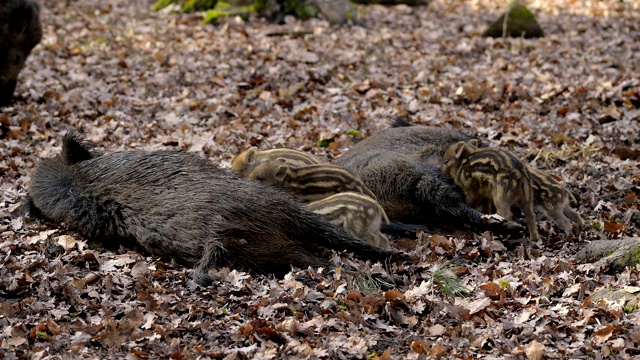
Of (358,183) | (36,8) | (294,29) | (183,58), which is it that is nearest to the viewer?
(358,183)

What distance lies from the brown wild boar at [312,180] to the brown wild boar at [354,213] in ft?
0.96

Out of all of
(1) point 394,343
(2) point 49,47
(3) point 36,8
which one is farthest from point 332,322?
(2) point 49,47

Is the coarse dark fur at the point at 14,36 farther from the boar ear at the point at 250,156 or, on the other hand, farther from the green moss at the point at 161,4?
the green moss at the point at 161,4

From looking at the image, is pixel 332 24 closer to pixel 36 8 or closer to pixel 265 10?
pixel 265 10

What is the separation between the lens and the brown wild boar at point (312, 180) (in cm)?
684

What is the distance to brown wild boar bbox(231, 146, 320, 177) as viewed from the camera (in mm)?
7421

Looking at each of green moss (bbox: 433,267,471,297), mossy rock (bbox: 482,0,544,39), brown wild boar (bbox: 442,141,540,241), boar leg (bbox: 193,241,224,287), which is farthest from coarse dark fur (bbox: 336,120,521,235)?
mossy rock (bbox: 482,0,544,39)

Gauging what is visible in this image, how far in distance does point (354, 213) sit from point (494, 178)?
171cm

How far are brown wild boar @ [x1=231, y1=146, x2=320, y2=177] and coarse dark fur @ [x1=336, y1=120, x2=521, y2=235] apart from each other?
0.59m

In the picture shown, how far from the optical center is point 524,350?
15.4 feet

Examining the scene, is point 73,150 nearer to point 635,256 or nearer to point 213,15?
point 635,256

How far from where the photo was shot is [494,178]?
23.7 ft

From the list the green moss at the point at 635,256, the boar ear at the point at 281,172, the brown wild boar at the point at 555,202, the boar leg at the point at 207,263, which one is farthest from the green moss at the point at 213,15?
the green moss at the point at 635,256

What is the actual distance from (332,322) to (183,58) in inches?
369
